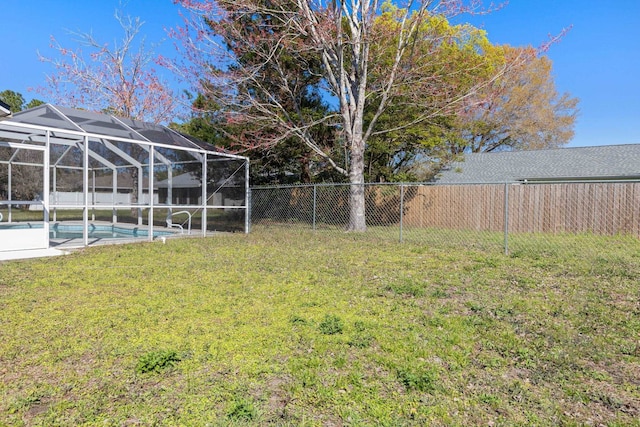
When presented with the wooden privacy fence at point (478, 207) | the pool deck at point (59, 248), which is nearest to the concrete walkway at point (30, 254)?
the pool deck at point (59, 248)

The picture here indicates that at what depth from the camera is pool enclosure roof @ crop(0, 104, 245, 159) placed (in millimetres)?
7477

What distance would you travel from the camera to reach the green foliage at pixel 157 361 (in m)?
2.52

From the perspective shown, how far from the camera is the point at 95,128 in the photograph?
333 inches

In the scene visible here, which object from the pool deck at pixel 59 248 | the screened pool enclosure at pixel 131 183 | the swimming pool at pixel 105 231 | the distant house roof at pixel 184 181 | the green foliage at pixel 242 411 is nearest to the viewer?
the green foliage at pixel 242 411

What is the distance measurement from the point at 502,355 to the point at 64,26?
19053 millimetres

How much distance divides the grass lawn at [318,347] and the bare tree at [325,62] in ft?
20.1

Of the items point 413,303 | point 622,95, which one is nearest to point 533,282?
point 413,303

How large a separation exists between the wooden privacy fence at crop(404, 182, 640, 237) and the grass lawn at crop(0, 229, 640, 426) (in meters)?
6.12

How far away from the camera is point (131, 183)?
1201cm

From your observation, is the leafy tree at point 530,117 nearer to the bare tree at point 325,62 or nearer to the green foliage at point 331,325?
the bare tree at point 325,62

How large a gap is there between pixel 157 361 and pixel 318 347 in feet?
3.74

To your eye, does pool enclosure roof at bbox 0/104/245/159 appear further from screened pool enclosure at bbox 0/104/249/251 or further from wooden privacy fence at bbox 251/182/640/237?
wooden privacy fence at bbox 251/182/640/237

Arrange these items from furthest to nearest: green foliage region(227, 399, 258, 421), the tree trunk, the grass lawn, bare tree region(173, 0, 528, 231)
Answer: the tree trunk < bare tree region(173, 0, 528, 231) < the grass lawn < green foliage region(227, 399, 258, 421)

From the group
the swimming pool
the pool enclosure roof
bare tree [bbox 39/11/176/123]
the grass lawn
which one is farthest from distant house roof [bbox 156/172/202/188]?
bare tree [bbox 39/11/176/123]
